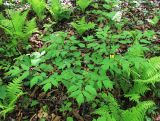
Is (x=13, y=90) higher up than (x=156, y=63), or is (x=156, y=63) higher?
(x=156, y=63)

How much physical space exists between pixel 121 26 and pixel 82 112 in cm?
197

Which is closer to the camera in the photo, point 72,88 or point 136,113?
point 72,88

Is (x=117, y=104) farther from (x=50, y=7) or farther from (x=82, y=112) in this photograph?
(x=50, y=7)

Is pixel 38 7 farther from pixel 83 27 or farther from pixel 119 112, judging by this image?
pixel 119 112

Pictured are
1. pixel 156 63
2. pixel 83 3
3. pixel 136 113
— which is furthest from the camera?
pixel 83 3

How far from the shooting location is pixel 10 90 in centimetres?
346

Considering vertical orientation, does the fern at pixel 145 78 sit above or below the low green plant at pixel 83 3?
below

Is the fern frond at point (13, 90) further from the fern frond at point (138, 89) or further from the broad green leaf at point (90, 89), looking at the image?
the fern frond at point (138, 89)

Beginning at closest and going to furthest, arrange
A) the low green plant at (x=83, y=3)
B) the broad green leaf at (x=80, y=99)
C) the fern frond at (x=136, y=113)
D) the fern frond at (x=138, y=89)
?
the broad green leaf at (x=80, y=99)
the fern frond at (x=136, y=113)
the fern frond at (x=138, y=89)
the low green plant at (x=83, y=3)

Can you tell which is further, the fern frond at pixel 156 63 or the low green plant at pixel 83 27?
the low green plant at pixel 83 27

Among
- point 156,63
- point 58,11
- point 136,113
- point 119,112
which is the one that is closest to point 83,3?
point 58,11

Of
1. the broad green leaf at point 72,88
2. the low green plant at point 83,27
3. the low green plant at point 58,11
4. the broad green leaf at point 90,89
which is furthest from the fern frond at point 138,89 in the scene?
the low green plant at point 58,11

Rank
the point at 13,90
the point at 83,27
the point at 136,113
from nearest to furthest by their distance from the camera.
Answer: the point at 136,113 → the point at 13,90 → the point at 83,27

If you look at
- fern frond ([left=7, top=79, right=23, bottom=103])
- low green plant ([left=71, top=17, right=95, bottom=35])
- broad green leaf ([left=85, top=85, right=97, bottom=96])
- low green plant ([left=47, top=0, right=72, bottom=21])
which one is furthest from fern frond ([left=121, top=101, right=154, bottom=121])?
low green plant ([left=47, top=0, right=72, bottom=21])
